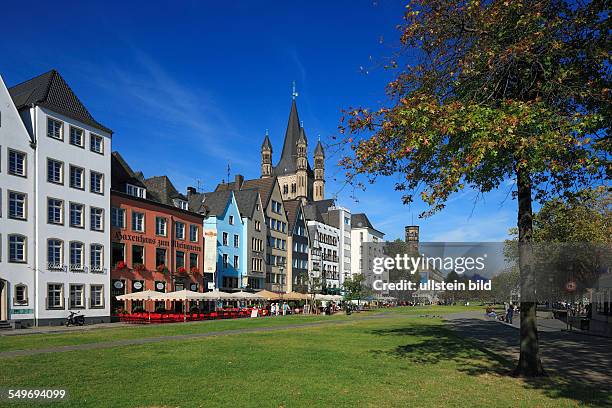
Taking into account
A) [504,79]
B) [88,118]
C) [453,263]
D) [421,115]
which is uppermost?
[88,118]

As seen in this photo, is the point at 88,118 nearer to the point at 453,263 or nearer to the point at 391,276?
the point at 453,263

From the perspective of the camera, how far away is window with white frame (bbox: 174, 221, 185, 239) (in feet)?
191

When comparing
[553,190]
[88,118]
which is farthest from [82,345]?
[88,118]

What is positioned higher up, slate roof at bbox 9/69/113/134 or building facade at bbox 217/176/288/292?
slate roof at bbox 9/69/113/134

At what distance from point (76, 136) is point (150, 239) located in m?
12.5

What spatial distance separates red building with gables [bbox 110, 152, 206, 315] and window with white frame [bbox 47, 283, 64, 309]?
6.02m

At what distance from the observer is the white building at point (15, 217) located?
128ft

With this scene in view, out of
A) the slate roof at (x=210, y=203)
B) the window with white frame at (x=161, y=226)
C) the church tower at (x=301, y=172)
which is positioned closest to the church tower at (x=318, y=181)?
the church tower at (x=301, y=172)

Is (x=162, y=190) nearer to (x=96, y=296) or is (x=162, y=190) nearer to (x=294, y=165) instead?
(x=96, y=296)

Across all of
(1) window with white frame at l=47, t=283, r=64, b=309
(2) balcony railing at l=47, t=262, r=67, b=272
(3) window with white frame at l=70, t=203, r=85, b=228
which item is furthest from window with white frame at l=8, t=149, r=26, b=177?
(1) window with white frame at l=47, t=283, r=64, b=309

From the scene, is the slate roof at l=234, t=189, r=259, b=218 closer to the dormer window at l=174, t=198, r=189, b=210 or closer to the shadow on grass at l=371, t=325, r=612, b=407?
the dormer window at l=174, t=198, r=189, b=210

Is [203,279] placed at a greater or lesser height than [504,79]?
lesser

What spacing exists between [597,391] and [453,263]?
→ 13.0 meters

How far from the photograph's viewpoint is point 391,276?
5354 inches
